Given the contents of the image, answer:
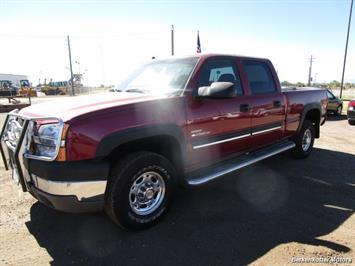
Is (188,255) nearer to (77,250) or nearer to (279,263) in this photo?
(279,263)

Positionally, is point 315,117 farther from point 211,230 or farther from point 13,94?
point 13,94

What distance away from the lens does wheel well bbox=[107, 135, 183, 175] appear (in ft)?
10.3

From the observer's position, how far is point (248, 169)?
5.52 meters

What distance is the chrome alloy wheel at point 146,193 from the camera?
323 centimetres

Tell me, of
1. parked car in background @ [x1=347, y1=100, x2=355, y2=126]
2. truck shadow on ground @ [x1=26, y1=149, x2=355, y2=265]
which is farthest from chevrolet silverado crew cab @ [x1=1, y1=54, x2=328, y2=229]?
parked car in background @ [x1=347, y1=100, x2=355, y2=126]

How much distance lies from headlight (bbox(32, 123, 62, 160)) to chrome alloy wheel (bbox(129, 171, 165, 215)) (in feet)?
2.94

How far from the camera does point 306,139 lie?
6.36m

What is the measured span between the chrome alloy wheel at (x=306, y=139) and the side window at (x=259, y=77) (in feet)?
5.74

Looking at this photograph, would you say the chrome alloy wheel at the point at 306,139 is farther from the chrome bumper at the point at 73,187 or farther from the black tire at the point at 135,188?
the chrome bumper at the point at 73,187

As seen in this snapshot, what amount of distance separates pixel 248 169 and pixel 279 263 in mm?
2862

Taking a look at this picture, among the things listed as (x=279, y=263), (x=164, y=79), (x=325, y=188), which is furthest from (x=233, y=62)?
(x=279, y=263)

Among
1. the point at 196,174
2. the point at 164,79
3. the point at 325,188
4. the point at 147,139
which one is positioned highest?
the point at 164,79

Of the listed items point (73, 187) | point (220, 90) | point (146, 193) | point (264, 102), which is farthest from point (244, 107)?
point (73, 187)

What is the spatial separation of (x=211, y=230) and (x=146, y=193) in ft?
2.74
